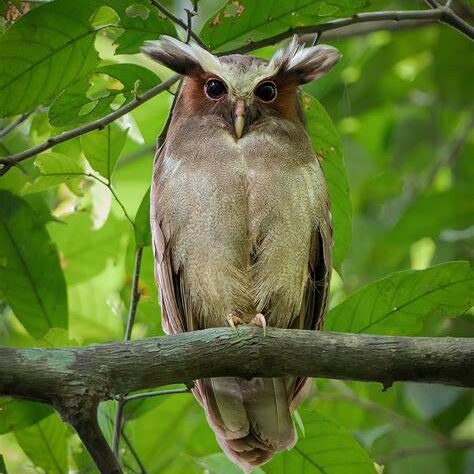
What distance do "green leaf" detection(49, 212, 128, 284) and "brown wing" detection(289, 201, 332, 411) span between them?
42.9 inches

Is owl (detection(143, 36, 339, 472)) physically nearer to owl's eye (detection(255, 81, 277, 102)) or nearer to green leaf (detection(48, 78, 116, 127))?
owl's eye (detection(255, 81, 277, 102))

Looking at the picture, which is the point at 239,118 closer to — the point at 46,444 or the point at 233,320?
the point at 233,320

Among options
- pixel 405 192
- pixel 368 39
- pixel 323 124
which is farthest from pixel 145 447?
pixel 368 39

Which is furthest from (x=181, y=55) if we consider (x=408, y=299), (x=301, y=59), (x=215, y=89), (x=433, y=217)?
(x=433, y=217)

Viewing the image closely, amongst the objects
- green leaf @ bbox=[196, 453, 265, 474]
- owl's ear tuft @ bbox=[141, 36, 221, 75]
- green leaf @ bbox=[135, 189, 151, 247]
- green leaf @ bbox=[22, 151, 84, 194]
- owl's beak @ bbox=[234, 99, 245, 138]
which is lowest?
green leaf @ bbox=[196, 453, 265, 474]

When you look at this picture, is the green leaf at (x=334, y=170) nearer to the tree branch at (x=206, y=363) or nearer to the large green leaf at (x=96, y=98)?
the large green leaf at (x=96, y=98)

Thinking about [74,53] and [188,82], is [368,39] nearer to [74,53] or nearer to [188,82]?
[188,82]

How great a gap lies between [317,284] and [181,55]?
0.80 meters

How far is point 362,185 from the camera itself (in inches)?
190

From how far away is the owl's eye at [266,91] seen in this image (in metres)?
3.09

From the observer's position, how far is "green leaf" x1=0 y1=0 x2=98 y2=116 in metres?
2.73

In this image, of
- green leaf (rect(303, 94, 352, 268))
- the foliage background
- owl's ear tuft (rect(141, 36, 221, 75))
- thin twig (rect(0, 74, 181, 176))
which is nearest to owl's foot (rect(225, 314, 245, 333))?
the foliage background

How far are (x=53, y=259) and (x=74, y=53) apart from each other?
72 cm

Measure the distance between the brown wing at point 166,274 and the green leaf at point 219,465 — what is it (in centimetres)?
39
